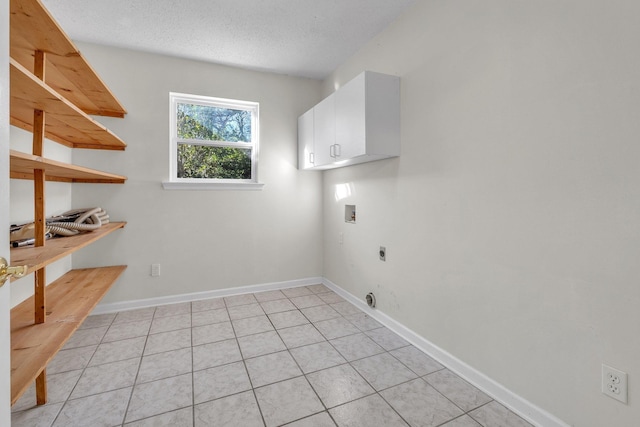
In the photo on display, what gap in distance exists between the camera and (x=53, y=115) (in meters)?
1.77

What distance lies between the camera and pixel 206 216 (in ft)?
10.5

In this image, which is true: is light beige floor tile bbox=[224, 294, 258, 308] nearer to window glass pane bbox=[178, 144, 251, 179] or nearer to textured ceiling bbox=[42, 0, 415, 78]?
window glass pane bbox=[178, 144, 251, 179]

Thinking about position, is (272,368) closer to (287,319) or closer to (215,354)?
(215,354)

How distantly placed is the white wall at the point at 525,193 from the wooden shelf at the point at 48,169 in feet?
6.93

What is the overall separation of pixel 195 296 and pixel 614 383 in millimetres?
3192

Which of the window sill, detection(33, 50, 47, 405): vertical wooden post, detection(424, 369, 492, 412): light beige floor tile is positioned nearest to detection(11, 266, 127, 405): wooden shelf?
detection(33, 50, 47, 405): vertical wooden post

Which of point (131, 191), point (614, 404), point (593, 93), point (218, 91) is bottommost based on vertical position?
point (614, 404)

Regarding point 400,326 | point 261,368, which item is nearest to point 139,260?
point 261,368

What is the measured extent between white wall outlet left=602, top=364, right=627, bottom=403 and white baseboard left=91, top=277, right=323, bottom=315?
2.77m

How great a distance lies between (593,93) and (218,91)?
10.1 ft

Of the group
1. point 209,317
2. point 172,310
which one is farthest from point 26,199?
point 209,317

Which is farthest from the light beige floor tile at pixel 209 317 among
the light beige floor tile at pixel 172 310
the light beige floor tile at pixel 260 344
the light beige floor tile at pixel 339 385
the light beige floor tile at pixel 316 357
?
the light beige floor tile at pixel 339 385

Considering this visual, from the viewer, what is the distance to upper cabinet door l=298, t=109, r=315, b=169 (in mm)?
3191

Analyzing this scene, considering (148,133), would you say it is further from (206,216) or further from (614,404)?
(614,404)
